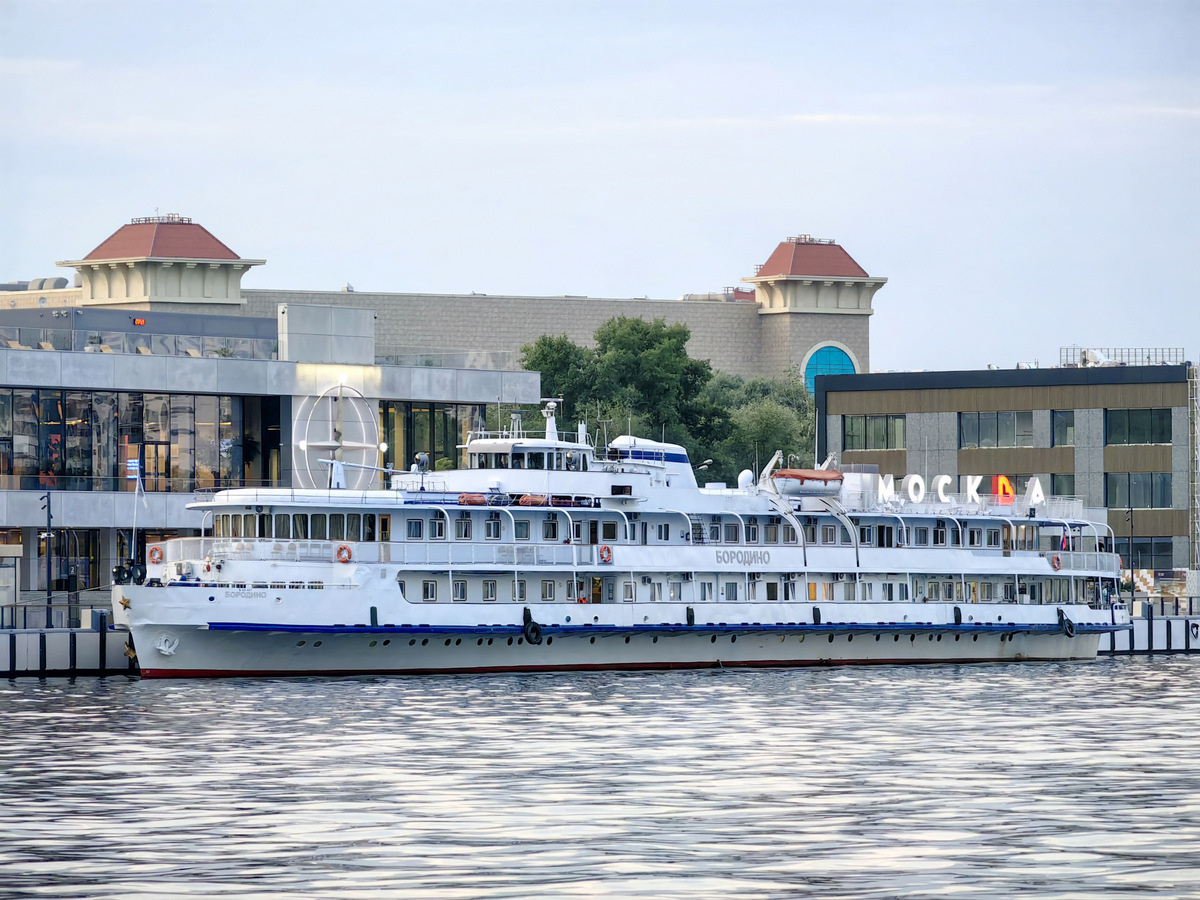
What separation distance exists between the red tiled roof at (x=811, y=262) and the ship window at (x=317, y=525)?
11957 centimetres

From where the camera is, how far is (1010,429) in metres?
120

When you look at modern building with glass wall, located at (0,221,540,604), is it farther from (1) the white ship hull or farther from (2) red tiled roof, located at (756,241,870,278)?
(2) red tiled roof, located at (756,241,870,278)

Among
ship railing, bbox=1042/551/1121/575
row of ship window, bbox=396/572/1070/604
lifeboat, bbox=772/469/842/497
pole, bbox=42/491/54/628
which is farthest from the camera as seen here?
ship railing, bbox=1042/551/1121/575

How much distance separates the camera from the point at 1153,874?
2928 cm

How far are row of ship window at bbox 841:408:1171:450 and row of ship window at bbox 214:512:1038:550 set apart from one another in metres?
33.7

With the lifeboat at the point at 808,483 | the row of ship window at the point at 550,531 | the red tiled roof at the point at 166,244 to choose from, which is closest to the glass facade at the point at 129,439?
the row of ship window at the point at 550,531

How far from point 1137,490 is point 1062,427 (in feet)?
19.1

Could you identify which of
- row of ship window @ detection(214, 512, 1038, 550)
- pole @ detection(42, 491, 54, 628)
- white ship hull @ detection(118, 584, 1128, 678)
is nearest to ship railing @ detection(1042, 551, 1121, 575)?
row of ship window @ detection(214, 512, 1038, 550)

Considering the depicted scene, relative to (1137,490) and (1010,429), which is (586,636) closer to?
(1137,490)

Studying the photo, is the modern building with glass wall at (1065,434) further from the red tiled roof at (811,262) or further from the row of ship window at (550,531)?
the red tiled roof at (811,262)

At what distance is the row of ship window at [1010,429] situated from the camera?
379 feet

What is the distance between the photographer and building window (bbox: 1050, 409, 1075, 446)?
4633 inches

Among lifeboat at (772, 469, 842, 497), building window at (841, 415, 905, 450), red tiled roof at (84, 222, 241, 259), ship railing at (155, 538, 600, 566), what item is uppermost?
red tiled roof at (84, 222, 241, 259)

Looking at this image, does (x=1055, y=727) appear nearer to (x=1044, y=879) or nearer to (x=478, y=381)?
(x=1044, y=879)
